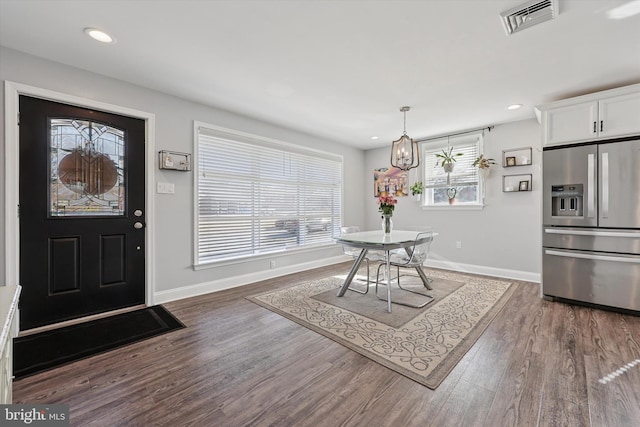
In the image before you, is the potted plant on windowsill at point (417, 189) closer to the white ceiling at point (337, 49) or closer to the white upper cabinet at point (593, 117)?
the white ceiling at point (337, 49)

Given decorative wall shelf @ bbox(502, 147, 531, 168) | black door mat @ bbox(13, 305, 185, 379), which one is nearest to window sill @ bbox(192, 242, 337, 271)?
black door mat @ bbox(13, 305, 185, 379)

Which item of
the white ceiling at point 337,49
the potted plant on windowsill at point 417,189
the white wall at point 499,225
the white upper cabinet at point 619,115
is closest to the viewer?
the white ceiling at point 337,49

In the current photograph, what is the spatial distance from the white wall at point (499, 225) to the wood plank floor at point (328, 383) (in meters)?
1.72

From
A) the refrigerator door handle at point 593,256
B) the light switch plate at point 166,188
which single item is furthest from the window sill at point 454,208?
the light switch plate at point 166,188

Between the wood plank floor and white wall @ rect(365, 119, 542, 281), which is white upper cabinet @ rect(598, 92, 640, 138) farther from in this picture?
the wood plank floor

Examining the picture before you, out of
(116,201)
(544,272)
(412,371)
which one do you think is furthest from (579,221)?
(116,201)

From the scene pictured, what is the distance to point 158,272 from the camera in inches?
126

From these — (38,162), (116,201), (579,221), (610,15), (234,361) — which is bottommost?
(234,361)

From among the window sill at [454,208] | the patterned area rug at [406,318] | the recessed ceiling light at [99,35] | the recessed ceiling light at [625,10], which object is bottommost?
the patterned area rug at [406,318]

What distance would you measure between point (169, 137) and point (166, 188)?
610 millimetres

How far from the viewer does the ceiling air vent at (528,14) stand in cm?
179

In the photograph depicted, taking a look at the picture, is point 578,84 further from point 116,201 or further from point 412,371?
point 116,201

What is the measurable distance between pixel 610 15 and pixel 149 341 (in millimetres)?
4219

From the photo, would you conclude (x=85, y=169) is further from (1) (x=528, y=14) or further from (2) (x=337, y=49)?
(1) (x=528, y=14)
